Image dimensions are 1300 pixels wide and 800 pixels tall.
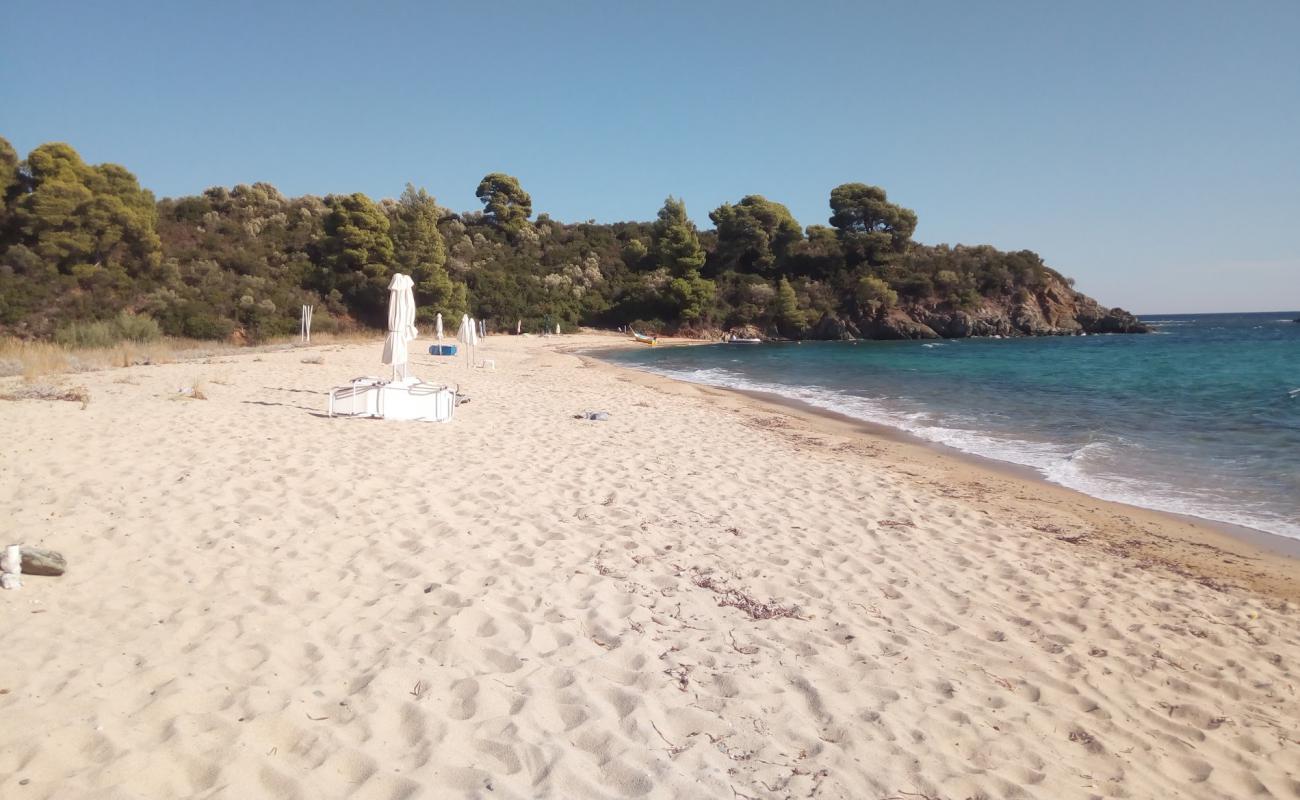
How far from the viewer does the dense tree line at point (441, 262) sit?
2894 cm

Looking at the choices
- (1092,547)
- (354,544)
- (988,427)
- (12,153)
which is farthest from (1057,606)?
(12,153)

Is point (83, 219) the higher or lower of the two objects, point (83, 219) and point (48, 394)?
the higher

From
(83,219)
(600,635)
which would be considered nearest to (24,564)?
(600,635)

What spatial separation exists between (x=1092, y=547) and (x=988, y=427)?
26.2 ft

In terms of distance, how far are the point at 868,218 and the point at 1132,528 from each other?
59.6 metres

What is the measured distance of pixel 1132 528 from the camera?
7008 millimetres

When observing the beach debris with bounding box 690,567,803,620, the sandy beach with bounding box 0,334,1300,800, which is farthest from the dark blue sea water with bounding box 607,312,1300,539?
the beach debris with bounding box 690,567,803,620

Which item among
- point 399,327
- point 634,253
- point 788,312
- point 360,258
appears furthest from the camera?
point 634,253

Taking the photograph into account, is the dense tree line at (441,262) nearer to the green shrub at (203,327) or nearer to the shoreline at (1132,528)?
the green shrub at (203,327)

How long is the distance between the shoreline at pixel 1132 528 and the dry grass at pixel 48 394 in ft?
36.3

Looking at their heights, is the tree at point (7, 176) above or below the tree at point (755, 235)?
below

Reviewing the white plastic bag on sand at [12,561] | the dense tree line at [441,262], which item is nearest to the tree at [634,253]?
the dense tree line at [441,262]

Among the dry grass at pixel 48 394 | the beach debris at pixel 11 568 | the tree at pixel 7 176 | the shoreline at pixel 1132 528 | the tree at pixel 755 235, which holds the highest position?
the tree at pixel 755 235

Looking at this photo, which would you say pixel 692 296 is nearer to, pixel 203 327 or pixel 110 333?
pixel 203 327
